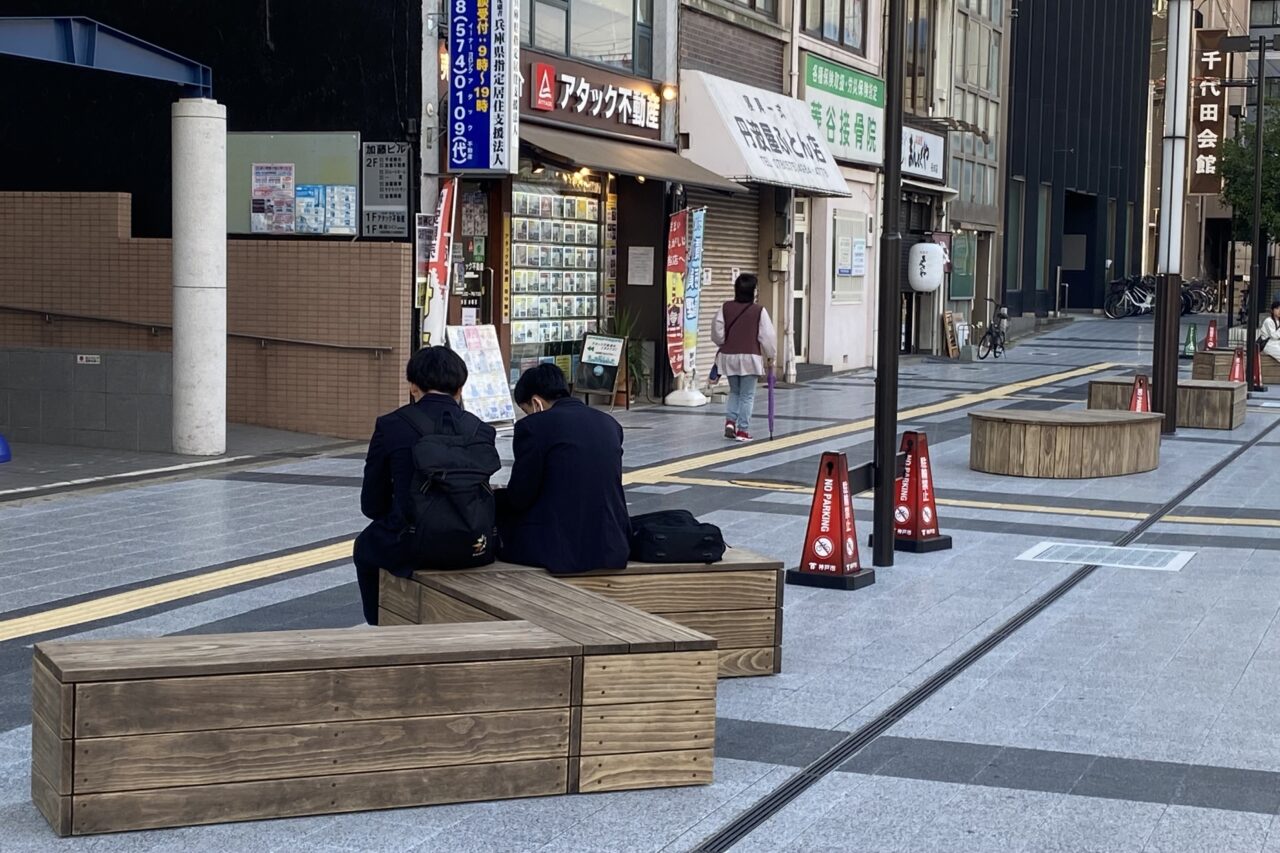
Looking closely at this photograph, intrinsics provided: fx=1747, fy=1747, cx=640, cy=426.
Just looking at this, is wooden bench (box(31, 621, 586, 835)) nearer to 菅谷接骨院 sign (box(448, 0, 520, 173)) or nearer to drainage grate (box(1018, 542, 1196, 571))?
drainage grate (box(1018, 542, 1196, 571))

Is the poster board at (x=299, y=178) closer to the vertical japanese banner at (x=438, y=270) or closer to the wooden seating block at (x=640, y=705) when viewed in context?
the vertical japanese banner at (x=438, y=270)

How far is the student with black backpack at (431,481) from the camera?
21.7 ft

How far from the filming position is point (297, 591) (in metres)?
9.34

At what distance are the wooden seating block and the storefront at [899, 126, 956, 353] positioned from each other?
27.3 metres

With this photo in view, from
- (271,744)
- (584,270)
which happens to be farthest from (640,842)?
(584,270)

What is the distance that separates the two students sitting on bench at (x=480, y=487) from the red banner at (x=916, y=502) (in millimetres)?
4077

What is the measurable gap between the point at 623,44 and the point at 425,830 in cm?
1737

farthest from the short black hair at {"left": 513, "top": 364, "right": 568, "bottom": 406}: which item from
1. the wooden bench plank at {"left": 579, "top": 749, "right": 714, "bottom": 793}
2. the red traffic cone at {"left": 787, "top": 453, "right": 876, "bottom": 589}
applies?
the red traffic cone at {"left": 787, "top": 453, "right": 876, "bottom": 589}

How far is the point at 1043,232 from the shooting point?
48.4 meters

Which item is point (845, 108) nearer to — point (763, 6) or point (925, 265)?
point (763, 6)

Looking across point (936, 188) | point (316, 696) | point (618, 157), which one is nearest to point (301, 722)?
point (316, 696)

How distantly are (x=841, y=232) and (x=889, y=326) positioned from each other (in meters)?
19.8

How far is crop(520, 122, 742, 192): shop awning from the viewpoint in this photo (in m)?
18.3

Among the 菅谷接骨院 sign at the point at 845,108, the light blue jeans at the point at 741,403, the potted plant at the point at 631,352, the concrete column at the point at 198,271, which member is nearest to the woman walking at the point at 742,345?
the light blue jeans at the point at 741,403
